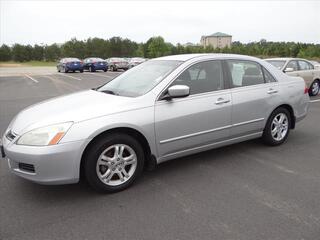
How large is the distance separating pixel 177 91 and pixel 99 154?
119 centimetres

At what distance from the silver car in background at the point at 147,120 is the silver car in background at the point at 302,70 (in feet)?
18.8

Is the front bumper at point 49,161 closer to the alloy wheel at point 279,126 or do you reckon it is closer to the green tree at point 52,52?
the alloy wheel at point 279,126

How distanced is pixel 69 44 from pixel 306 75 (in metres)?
74.4

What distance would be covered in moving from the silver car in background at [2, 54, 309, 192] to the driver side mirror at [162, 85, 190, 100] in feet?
0.04

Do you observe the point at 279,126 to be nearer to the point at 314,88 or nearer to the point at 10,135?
the point at 10,135

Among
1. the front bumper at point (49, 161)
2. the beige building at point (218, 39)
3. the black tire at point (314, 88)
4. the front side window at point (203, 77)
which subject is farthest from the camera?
the beige building at point (218, 39)

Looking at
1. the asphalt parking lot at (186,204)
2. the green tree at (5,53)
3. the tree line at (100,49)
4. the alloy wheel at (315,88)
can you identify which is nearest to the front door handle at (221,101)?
the asphalt parking lot at (186,204)

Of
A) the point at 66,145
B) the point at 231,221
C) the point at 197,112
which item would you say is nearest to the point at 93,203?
the point at 66,145

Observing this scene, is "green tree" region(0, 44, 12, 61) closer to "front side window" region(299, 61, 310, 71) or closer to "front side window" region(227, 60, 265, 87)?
"front side window" region(299, 61, 310, 71)

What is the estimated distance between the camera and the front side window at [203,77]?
416 centimetres

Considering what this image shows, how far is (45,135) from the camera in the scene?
3.25 meters

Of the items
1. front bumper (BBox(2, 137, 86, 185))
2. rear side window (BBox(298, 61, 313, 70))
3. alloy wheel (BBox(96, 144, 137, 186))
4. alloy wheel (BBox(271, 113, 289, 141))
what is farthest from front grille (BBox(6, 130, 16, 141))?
rear side window (BBox(298, 61, 313, 70))

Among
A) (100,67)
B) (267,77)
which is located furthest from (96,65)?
(267,77)

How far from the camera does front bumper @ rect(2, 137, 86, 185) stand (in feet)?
10.4
